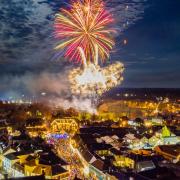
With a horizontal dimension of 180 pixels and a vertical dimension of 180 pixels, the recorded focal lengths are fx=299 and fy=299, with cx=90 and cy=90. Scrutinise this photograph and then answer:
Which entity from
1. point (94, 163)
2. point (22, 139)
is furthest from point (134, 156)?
point (22, 139)

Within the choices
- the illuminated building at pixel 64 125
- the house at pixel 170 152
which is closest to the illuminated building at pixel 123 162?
the house at pixel 170 152

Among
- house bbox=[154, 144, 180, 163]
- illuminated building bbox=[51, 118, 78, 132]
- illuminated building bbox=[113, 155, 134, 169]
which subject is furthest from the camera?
illuminated building bbox=[51, 118, 78, 132]

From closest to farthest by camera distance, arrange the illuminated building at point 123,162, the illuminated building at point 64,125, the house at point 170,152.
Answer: the illuminated building at point 123,162 → the house at point 170,152 → the illuminated building at point 64,125

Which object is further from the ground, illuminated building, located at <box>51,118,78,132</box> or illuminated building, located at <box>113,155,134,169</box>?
illuminated building, located at <box>51,118,78,132</box>

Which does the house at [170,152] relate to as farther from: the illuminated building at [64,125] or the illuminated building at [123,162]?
the illuminated building at [64,125]

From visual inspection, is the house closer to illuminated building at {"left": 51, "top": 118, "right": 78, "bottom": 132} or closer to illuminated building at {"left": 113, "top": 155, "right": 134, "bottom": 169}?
illuminated building at {"left": 113, "top": 155, "right": 134, "bottom": 169}

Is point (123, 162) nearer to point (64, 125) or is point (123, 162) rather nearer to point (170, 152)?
point (170, 152)

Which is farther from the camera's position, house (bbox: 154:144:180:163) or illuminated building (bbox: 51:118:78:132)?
illuminated building (bbox: 51:118:78:132)

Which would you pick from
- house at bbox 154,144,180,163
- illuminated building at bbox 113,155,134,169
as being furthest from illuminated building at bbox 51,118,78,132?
illuminated building at bbox 113,155,134,169

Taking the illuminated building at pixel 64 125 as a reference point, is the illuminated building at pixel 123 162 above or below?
below

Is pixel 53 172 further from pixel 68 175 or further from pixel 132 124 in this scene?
pixel 132 124

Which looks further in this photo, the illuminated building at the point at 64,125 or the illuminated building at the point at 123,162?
the illuminated building at the point at 64,125

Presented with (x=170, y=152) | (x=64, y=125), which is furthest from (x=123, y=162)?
(x=64, y=125)
